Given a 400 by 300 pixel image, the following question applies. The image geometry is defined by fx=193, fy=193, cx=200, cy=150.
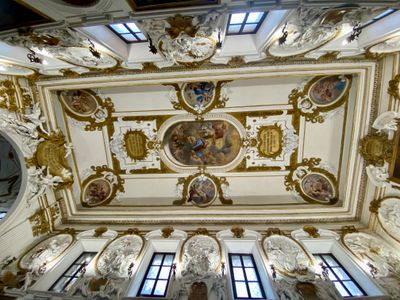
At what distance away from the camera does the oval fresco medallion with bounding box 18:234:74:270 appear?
6.82 metres

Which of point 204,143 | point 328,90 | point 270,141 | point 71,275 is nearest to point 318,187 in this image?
point 270,141

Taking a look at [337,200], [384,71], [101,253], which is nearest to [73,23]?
[101,253]

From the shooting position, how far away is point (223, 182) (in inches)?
360

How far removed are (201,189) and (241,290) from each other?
427cm

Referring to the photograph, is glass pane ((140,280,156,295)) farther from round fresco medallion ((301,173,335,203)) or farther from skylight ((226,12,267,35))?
skylight ((226,12,267,35))

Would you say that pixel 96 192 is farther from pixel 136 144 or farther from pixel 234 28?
pixel 234 28

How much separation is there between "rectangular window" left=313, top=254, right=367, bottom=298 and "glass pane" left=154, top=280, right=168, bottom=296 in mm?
5452

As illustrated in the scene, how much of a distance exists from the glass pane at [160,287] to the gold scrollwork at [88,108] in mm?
6766

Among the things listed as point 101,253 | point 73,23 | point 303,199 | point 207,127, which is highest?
point 73,23

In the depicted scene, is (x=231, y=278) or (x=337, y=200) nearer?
(x=231, y=278)

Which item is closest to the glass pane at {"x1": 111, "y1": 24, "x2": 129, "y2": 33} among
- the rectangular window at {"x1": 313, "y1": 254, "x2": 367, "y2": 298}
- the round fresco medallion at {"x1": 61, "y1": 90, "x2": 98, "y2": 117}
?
the round fresco medallion at {"x1": 61, "y1": 90, "x2": 98, "y2": 117}

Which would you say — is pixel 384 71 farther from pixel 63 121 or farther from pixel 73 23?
pixel 63 121

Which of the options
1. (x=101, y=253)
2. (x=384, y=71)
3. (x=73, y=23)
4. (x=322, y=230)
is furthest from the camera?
(x=322, y=230)

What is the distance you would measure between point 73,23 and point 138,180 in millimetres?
6654
